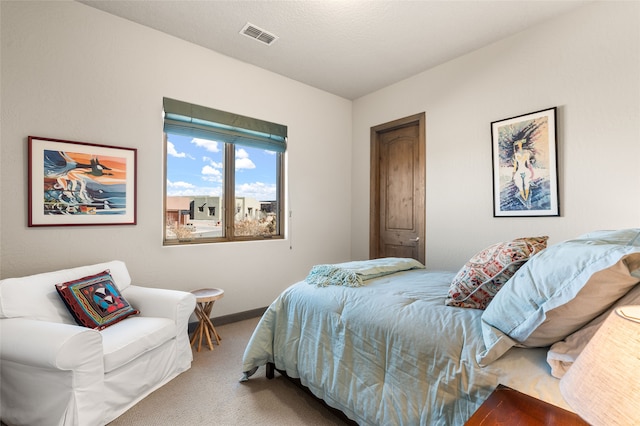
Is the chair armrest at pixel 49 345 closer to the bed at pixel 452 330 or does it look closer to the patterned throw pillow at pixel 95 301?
the patterned throw pillow at pixel 95 301

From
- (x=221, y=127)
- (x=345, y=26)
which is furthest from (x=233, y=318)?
(x=345, y=26)

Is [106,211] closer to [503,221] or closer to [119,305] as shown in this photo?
[119,305]

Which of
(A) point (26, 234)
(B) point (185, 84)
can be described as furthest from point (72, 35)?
(A) point (26, 234)

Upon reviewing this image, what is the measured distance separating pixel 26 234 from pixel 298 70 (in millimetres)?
2995

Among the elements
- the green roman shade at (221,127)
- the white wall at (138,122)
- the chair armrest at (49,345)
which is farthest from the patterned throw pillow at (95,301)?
the green roman shade at (221,127)

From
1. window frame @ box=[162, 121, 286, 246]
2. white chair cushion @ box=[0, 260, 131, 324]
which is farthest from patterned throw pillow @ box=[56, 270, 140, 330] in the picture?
window frame @ box=[162, 121, 286, 246]

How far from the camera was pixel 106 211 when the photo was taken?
264 centimetres

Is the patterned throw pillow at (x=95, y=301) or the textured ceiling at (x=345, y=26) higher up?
the textured ceiling at (x=345, y=26)

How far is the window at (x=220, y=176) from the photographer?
312cm

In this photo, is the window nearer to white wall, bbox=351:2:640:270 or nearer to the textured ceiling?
the textured ceiling

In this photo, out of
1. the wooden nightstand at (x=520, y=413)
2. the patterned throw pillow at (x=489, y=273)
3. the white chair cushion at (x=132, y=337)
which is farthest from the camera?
the white chair cushion at (x=132, y=337)

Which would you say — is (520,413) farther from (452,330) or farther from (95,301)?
(95,301)

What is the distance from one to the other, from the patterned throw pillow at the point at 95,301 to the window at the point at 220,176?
881 millimetres

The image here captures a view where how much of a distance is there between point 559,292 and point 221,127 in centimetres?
318
